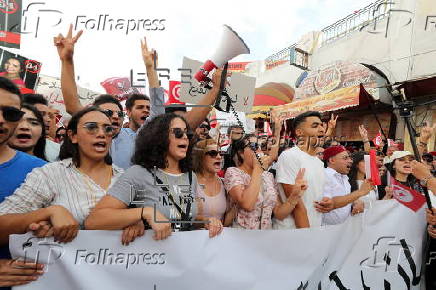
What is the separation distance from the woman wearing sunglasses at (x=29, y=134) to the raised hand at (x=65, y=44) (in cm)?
44

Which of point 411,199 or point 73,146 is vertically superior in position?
point 73,146

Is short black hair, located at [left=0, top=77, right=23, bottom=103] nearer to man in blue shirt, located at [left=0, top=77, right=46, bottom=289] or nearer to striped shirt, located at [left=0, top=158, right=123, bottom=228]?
man in blue shirt, located at [left=0, top=77, right=46, bottom=289]

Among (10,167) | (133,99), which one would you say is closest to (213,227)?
(10,167)

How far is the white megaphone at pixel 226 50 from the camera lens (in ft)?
7.48

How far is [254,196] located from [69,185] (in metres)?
1.23

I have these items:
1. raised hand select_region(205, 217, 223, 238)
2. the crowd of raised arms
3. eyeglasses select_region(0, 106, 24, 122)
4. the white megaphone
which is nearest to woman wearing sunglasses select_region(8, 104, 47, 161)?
the crowd of raised arms

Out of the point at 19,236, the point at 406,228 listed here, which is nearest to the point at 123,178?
the point at 19,236

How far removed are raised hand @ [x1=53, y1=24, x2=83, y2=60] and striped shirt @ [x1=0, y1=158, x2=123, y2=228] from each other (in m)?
0.83

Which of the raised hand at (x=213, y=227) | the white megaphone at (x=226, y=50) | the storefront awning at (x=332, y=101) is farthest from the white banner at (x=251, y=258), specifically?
the storefront awning at (x=332, y=101)

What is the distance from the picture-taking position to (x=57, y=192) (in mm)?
1759

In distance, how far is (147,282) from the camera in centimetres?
186

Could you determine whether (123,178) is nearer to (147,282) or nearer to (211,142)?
(147,282)

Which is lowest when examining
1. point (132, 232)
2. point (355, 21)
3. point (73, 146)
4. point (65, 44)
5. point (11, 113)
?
point (132, 232)

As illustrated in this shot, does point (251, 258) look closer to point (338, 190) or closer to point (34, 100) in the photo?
point (338, 190)
